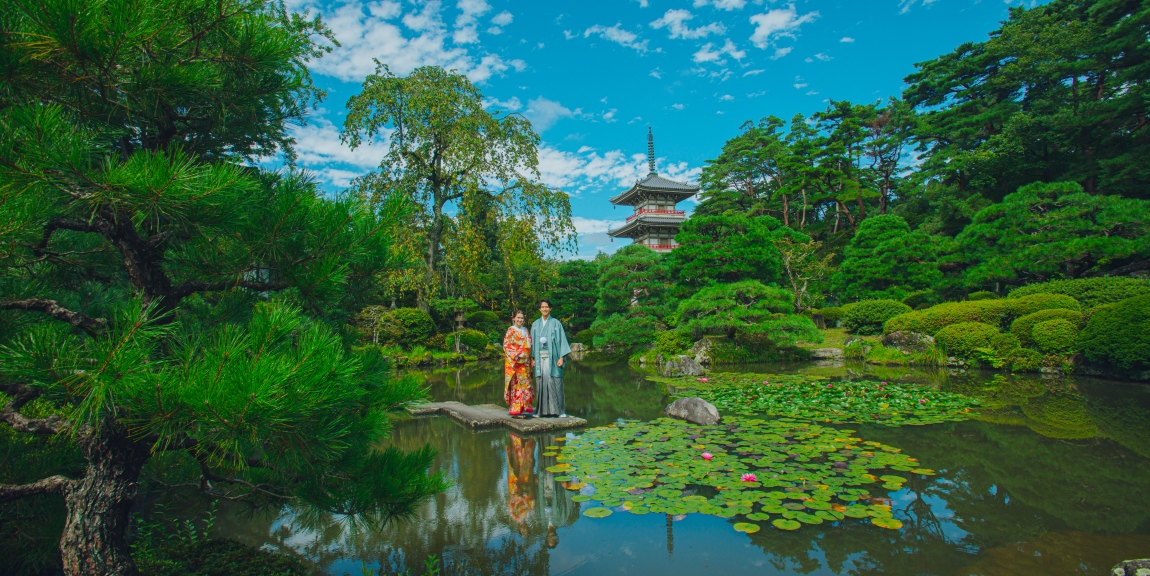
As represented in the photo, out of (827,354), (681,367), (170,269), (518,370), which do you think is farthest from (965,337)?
(170,269)

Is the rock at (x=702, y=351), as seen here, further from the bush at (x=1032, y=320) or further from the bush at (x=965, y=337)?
the bush at (x=1032, y=320)

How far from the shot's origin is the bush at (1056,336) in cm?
803

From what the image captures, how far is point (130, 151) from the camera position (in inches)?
64.9

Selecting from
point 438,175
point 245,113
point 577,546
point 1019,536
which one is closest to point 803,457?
point 1019,536

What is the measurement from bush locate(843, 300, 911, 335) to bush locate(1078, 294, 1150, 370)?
539 centimetres

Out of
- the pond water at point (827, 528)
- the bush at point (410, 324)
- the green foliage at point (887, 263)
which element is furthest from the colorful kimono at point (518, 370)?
the green foliage at point (887, 263)

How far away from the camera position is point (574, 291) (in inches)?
786

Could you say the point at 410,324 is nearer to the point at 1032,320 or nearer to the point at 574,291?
the point at 574,291

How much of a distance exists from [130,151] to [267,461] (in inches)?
44.1

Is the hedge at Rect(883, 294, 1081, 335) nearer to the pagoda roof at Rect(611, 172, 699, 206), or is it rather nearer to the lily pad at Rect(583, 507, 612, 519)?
the lily pad at Rect(583, 507, 612, 519)

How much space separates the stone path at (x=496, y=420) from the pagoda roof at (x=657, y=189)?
2149cm

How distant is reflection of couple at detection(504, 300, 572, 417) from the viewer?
5.61 metres

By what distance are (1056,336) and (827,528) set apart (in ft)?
27.9

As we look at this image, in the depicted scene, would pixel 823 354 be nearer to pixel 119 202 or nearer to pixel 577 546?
pixel 577 546
